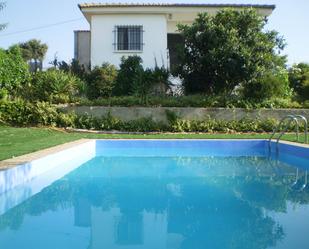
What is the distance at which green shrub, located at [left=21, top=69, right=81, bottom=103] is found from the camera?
57.6 feet

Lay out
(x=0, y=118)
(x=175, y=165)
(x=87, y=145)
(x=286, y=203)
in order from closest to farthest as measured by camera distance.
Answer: (x=286, y=203) < (x=175, y=165) < (x=87, y=145) < (x=0, y=118)

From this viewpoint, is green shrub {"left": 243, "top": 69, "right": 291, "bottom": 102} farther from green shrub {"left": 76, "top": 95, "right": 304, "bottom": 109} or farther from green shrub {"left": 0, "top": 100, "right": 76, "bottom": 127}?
green shrub {"left": 0, "top": 100, "right": 76, "bottom": 127}

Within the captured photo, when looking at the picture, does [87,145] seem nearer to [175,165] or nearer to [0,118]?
[175,165]

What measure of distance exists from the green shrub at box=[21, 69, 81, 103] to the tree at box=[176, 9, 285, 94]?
4797 mm

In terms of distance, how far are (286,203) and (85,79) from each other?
1429cm

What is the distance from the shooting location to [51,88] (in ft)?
57.8

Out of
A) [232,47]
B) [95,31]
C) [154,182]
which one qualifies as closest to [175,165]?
[154,182]

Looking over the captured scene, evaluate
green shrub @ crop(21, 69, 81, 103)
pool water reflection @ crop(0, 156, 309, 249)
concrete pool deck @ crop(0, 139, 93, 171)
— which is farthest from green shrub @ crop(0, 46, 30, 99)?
pool water reflection @ crop(0, 156, 309, 249)

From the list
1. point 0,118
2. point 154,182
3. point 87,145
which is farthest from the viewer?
point 0,118

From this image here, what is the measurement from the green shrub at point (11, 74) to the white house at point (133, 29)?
446cm

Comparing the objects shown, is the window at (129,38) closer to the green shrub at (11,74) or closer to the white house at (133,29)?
the white house at (133,29)

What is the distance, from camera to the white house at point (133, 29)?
21766 millimetres

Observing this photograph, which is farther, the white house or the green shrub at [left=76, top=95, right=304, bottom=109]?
the white house

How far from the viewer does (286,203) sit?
668 cm
